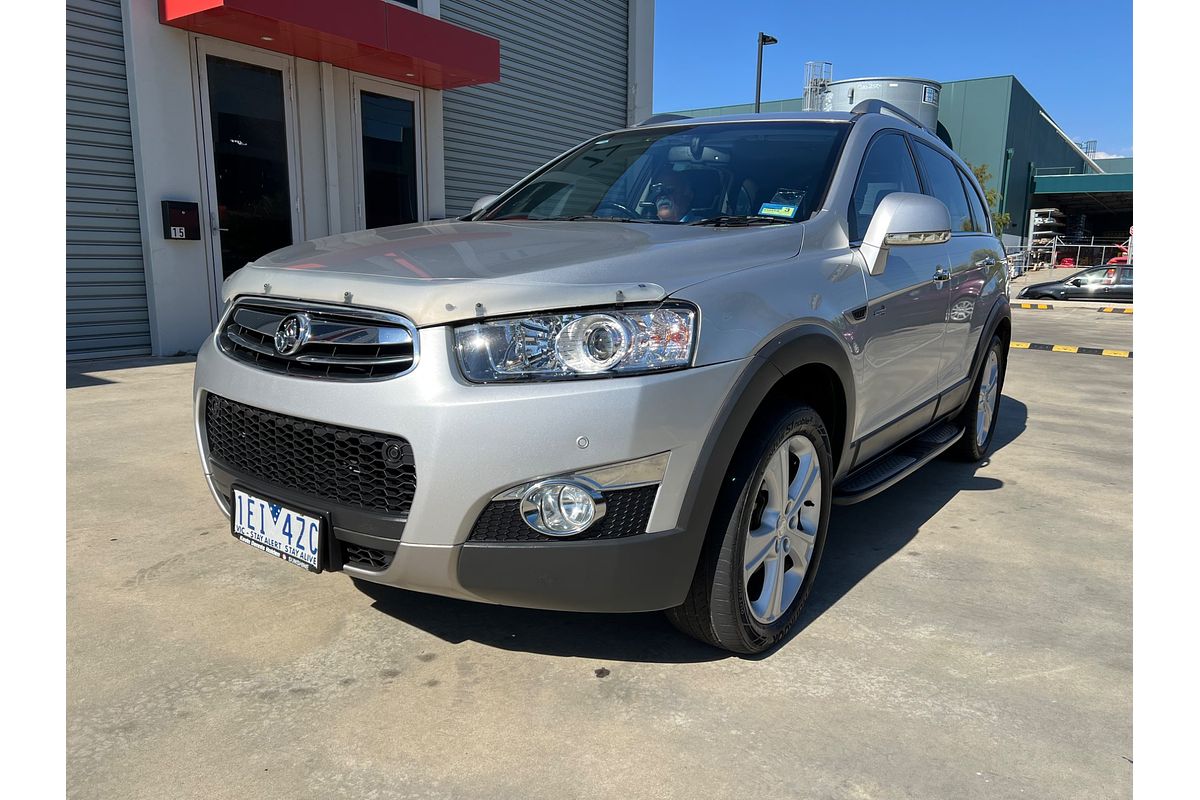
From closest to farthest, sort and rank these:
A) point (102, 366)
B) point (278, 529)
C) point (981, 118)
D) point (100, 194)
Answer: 1. point (278, 529)
2. point (102, 366)
3. point (100, 194)
4. point (981, 118)

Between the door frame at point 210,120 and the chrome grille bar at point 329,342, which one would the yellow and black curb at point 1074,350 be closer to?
the door frame at point 210,120

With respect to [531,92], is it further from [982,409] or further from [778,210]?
[778,210]

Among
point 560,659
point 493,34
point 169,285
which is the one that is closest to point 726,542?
point 560,659

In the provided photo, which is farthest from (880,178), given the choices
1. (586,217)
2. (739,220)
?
(586,217)

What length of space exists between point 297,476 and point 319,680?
597 mm

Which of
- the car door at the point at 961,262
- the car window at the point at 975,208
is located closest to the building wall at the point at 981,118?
the car window at the point at 975,208

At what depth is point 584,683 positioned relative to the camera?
7.88 feet

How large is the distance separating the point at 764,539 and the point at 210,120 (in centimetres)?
786

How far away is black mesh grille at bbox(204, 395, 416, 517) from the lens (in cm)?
209

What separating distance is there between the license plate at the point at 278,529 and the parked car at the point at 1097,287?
25.5 metres

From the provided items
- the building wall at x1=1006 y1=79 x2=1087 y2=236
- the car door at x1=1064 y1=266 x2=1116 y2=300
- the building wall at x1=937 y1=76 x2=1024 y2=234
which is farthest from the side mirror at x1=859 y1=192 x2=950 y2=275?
the building wall at x1=1006 y1=79 x2=1087 y2=236

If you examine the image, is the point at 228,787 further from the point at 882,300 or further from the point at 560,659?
the point at 882,300

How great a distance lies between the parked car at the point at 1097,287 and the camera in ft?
75.6
